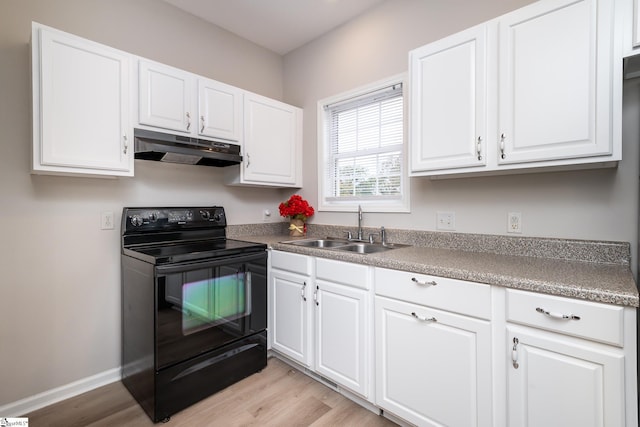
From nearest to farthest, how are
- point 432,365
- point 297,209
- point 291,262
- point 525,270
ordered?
point 525,270 < point 432,365 < point 291,262 < point 297,209

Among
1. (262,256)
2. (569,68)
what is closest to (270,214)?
(262,256)

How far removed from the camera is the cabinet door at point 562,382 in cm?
104

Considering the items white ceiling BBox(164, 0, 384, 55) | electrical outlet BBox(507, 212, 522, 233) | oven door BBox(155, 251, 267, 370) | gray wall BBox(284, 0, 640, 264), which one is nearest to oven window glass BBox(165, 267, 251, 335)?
oven door BBox(155, 251, 267, 370)

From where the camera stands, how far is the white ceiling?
2.42m

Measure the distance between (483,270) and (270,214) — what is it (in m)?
2.16

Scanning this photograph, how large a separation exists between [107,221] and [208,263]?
32.3 inches

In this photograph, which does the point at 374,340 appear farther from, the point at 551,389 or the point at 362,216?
the point at 362,216

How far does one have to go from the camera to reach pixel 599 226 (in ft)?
5.01

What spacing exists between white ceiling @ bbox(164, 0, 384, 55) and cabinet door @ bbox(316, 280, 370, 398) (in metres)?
2.17

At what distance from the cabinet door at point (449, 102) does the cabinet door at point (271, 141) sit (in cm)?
132

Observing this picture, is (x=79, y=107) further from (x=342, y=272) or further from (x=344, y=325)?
(x=344, y=325)

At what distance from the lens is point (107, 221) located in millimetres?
2090

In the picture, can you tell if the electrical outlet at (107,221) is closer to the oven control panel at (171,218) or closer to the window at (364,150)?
the oven control panel at (171,218)

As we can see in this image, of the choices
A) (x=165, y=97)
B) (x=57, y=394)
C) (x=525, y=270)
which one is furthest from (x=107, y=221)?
(x=525, y=270)
